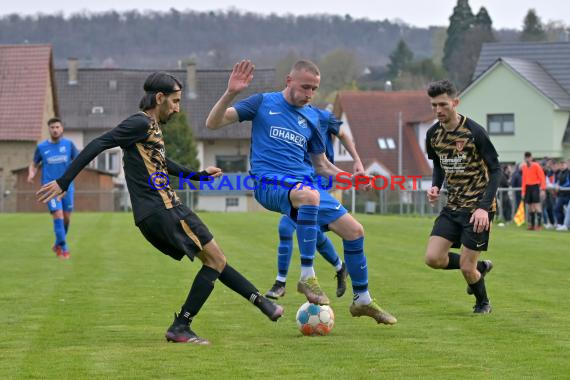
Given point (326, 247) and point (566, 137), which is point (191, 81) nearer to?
point (566, 137)

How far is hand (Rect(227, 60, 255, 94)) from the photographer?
843 cm

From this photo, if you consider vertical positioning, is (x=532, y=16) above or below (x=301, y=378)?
above

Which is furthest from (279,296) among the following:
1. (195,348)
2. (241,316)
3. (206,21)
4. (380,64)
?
(206,21)

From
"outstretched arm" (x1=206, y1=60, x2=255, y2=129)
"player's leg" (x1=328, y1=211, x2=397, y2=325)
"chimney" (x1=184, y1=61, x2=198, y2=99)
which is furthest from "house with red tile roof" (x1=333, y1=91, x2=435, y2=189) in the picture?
"outstretched arm" (x1=206, y1=60, x2=255, y2=129)

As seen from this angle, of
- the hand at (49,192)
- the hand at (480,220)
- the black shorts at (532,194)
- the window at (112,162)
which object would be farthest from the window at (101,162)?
the hand at (49,192)

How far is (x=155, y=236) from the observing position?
8.30 meters

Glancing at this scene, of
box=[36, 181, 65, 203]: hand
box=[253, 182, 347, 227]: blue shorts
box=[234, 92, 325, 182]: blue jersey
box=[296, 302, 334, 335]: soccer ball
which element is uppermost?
box=[234, 92, 325, 182]: blue jersey

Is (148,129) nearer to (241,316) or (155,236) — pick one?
(155,236)

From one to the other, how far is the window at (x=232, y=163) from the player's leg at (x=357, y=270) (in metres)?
65.4

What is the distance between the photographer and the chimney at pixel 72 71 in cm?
8038

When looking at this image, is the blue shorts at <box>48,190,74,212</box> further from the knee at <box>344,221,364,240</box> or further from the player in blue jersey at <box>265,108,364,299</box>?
the knee at <box>344,221,364,240</box>

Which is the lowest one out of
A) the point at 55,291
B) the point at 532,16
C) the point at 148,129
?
the point at 55,291

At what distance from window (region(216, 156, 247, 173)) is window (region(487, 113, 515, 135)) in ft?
69.2

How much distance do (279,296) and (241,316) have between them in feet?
4.09
